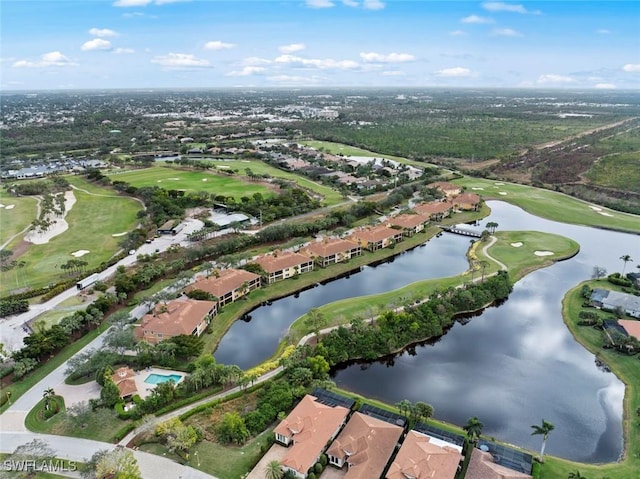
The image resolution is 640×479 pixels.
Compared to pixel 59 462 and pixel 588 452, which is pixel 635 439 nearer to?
pixel 588 452

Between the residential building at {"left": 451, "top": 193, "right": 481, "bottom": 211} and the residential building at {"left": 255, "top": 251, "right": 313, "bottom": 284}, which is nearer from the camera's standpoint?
the residential building at {"left": 255, "top": 251, "right": 313, "bottom": 284}

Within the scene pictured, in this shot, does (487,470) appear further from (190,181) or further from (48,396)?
(190,181)

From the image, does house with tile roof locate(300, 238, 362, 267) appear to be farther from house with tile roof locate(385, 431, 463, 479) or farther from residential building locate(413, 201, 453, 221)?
house with tile roof locate(385, 431, 463, 479)

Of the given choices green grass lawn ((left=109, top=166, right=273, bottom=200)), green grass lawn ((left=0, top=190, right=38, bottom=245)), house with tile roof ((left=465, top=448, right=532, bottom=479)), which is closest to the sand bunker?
green grass lawn ((left=0, top=190, right=38, bottom=245))

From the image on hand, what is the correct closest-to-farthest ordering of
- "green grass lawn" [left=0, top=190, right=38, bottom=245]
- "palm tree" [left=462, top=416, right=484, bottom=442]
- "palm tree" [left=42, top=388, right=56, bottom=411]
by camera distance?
"palm tree" [left=462, top=416, right=484, bottom=442], "palm tree" [left=42, top=388, right=56, bottom=411], "green grass lawn" [left=0, top=190, right=38, bottom=245]

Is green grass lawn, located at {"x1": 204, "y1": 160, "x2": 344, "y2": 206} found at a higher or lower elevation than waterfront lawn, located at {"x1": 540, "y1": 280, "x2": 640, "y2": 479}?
higher

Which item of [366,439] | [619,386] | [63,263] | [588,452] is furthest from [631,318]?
[63,263]

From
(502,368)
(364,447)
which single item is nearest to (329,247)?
(502,368)
